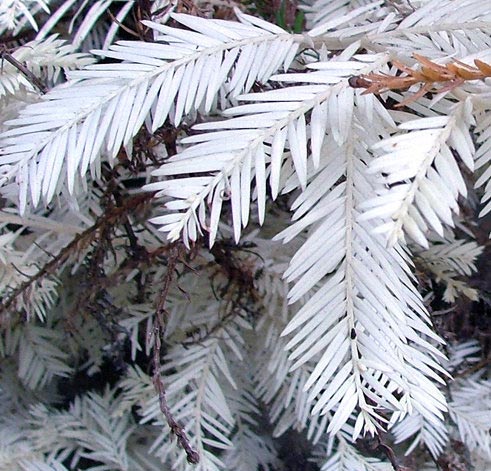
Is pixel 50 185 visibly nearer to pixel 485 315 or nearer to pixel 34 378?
pixel 34 378

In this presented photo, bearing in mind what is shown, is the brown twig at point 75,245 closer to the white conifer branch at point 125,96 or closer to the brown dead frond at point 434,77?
the white conifer branch at point 125,96

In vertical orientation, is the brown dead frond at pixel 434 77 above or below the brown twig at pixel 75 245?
above

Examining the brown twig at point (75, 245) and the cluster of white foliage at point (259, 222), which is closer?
the cluster of white foliage at point (259, 222)

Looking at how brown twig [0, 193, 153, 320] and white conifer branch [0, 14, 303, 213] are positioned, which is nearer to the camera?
white conifer branch [0, 14, 303, 213]

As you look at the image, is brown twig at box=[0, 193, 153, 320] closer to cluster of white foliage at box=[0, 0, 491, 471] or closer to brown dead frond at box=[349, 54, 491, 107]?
cluster of white foliage at box=[0, 0, 491, 471]

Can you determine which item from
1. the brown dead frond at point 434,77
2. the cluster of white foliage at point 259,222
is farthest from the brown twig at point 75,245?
the brown dead frond at point 434,77

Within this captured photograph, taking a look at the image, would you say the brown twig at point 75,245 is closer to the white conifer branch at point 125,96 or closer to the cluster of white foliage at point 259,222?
the cluster of white foliage at point 259,222

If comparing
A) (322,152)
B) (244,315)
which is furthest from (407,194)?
(244,315)

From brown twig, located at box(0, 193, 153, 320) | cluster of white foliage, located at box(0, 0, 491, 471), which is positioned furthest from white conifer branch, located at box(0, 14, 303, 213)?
brown twig, located at box(0, 193, 153, 320)

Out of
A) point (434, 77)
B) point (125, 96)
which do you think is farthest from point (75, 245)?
point (434, 77)
